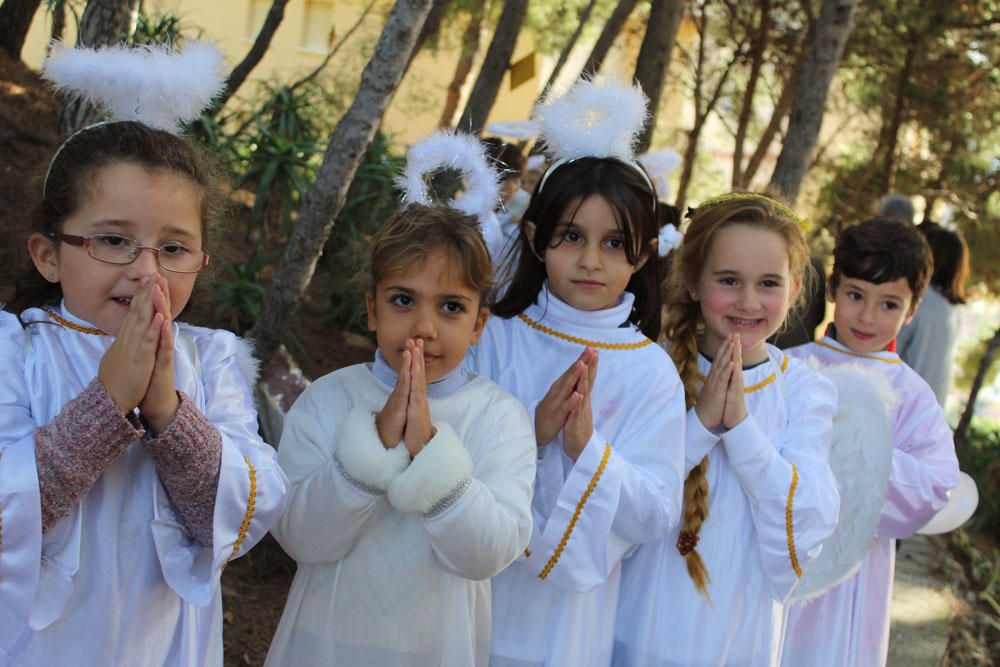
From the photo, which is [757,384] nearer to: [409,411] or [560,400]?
[560,400]

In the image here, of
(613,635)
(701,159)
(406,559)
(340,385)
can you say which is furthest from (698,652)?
(701,159)

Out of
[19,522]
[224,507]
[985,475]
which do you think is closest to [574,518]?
[224,507]

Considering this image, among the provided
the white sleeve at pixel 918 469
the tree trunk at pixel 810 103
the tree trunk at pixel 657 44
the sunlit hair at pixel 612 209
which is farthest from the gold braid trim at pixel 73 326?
the tree trunk at pixel 657 44

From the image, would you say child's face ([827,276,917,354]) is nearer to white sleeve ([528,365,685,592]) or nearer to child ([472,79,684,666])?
child ([472,79,684,666])

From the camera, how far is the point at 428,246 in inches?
91.2

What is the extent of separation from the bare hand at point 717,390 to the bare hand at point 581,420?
0.41 meters

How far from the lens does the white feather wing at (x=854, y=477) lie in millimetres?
3104

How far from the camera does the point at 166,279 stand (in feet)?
6.59

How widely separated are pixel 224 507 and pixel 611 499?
36.8 inches

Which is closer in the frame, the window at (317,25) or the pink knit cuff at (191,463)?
the pink knit cuff at (191,463)

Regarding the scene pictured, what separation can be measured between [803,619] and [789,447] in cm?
76

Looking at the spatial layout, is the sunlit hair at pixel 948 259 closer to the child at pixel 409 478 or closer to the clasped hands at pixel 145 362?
the child at pixel 409 478

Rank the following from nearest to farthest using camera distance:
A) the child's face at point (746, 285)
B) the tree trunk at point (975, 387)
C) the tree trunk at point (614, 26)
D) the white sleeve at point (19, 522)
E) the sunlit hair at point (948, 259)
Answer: the white sleeve at point (19, 522) < the child's face at point (746, 285) < the sunlit hair at point (948, 259) < the tree trunk at point (614, 26) < the tree trunk at point (975, 387)

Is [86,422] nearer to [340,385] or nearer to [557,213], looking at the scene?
[340,385]
